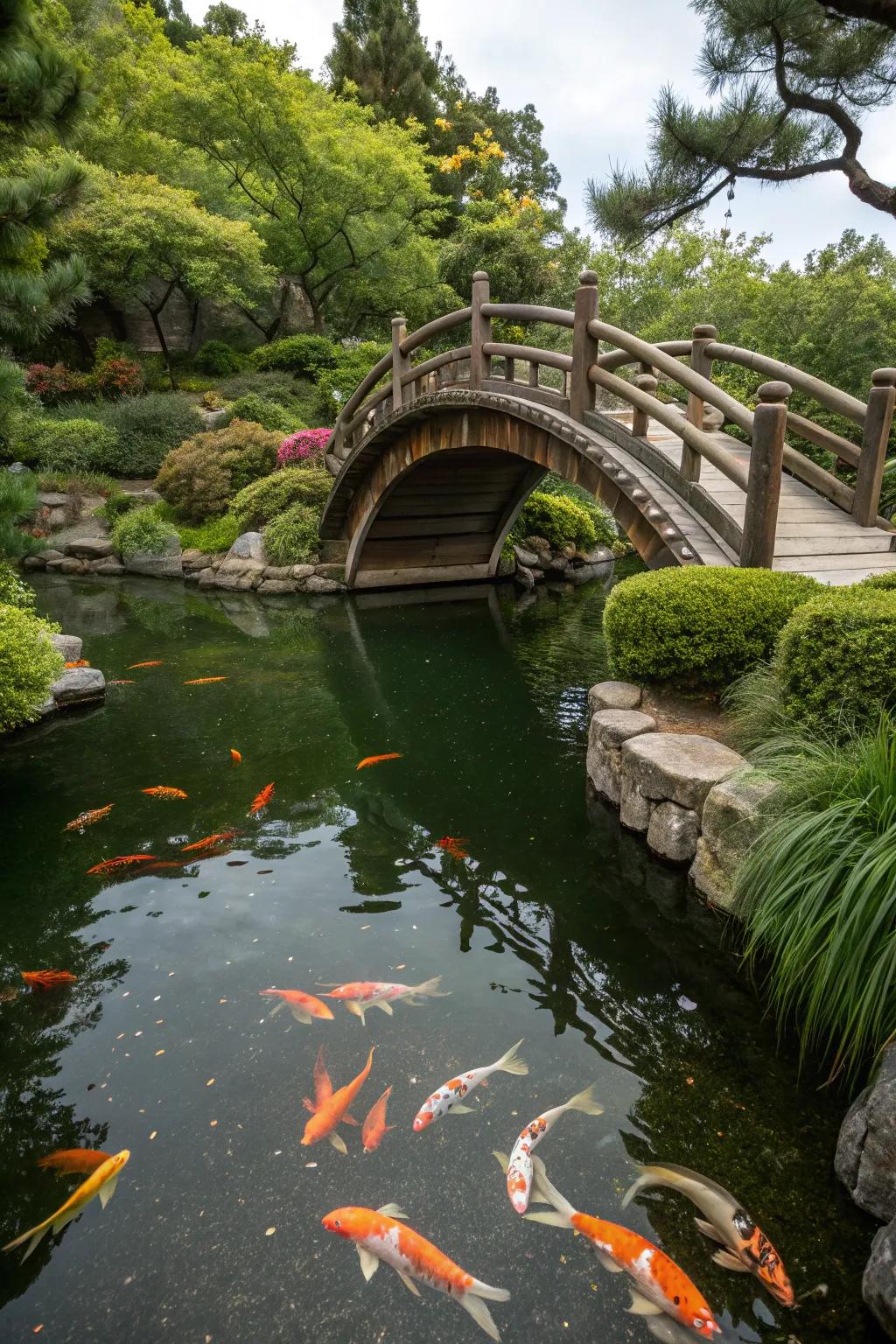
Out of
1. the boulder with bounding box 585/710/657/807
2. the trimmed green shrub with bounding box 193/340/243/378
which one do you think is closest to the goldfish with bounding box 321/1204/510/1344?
the boulder with bounding box 585/710/657/807

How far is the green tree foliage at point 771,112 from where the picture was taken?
890cm

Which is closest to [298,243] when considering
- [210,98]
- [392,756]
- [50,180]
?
[210,98]

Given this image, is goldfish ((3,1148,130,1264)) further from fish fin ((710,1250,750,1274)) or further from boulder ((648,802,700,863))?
boulder ((648,802,700,863))

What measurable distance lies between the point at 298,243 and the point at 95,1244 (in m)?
24.6

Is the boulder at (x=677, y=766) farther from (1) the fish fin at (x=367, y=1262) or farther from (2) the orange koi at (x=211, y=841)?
(1) the fish fin at (x=367, y=1262)

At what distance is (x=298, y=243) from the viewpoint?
73.6 feet

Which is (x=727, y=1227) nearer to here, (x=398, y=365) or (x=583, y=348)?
(x=583, y=348)

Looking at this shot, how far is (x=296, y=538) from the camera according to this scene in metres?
13.3

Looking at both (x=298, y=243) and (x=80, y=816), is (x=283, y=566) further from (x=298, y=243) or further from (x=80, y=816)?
(x=298, y=243)

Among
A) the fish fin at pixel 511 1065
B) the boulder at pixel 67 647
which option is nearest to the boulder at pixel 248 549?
the boulder at pixel 67 647

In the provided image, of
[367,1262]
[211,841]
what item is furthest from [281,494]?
[367,1262]

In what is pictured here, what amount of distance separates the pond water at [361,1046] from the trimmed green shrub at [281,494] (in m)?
7.61

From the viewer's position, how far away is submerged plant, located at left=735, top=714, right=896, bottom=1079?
271 centimetres

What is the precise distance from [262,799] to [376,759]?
1074 millimetres
